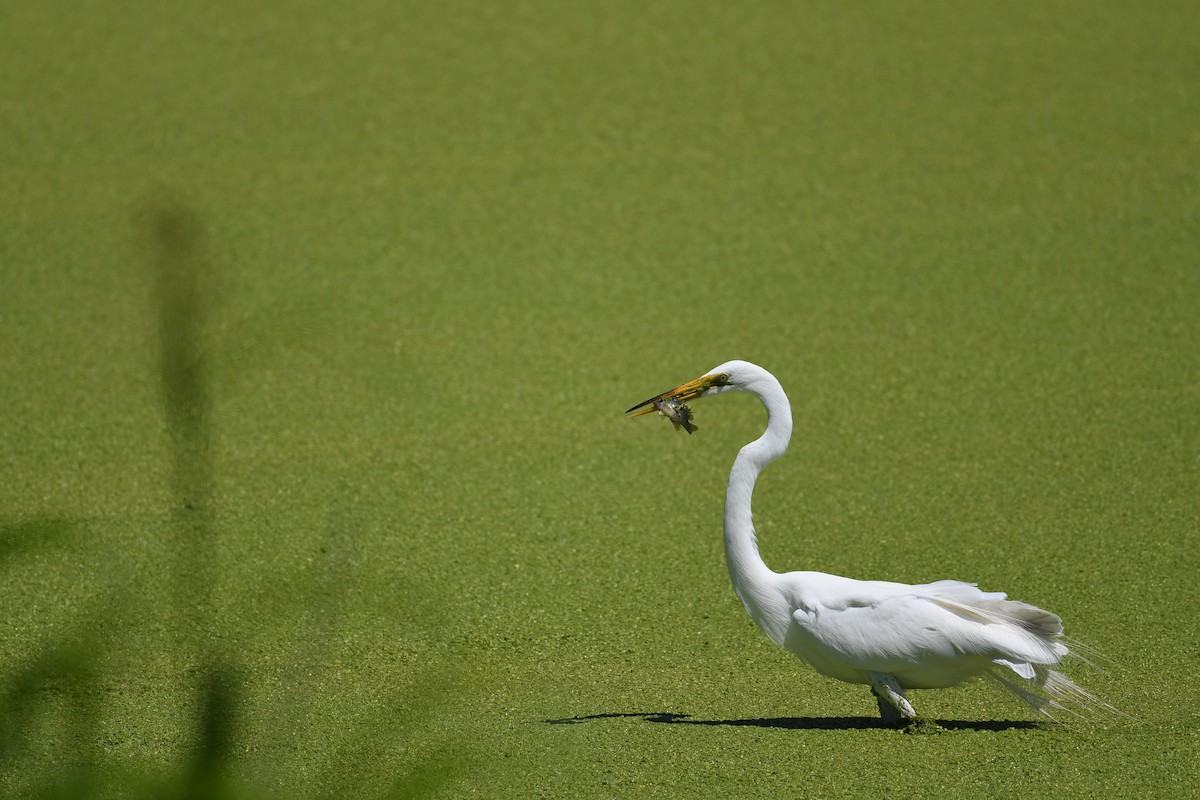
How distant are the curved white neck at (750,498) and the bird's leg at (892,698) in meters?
0.24

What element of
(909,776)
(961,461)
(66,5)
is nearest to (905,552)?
(961,461)

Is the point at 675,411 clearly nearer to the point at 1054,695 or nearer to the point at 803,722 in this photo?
the point at 803,722

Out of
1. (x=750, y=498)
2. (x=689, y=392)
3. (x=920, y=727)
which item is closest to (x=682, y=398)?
(x=689, y=392)

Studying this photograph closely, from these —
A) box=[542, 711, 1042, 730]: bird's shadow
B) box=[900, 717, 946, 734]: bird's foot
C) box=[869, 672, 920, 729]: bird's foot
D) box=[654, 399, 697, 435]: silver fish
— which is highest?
box=[654, 399, 697, 435]: silver fish

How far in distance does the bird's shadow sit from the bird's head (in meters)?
0.50

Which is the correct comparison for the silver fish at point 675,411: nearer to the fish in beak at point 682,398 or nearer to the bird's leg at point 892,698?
the fish in beak at point 682,398

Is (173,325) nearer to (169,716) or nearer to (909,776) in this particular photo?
(909,776)

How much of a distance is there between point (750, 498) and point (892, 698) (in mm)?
402

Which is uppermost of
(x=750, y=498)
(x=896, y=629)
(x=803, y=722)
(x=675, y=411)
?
(x=675, y=411)

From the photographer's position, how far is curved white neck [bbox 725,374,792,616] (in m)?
2.13

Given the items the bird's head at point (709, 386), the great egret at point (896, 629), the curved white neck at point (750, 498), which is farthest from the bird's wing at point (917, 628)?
the bird's head at point (709, 386)

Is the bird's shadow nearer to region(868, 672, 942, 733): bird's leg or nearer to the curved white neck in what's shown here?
region(868, 672, 942, 733): bird's leg

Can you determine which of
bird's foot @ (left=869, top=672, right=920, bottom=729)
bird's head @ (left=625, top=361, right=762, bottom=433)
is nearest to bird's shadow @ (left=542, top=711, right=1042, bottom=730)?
bird's foot @ (left=869, top=672, right=920, bottom=729)

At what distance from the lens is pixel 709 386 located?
2.26 meters
